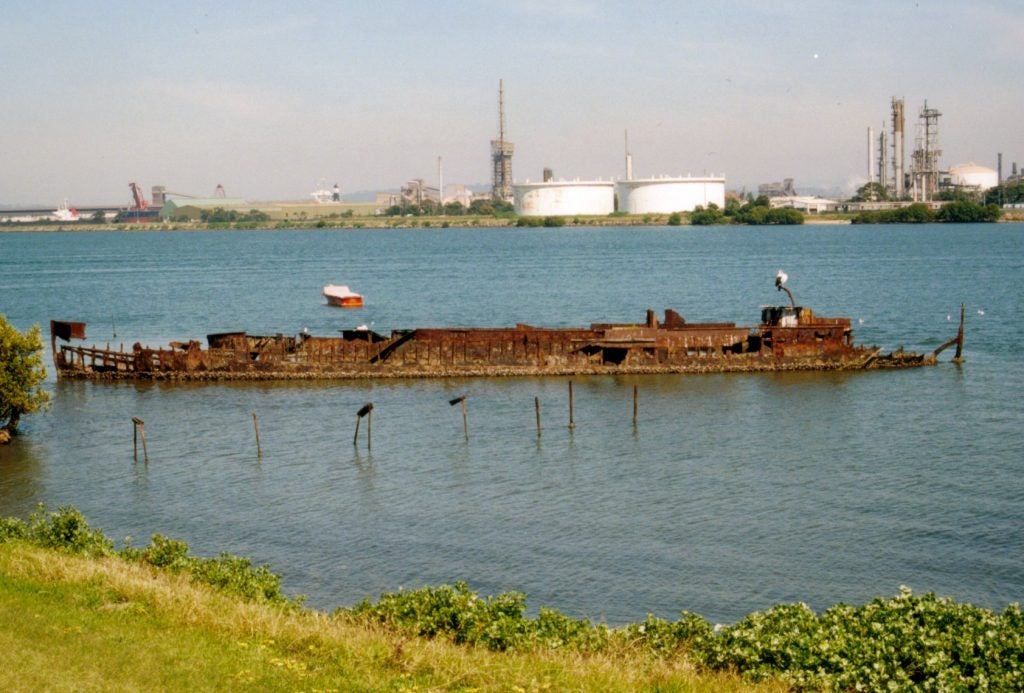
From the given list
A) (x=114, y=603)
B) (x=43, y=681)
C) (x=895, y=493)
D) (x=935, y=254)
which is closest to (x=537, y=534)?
(x=895, y=493)

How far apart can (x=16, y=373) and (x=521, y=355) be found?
76.2 feet

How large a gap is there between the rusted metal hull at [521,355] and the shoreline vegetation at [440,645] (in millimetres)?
36493

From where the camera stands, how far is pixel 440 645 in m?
17.9

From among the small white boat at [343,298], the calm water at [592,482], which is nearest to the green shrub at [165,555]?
the calm water at [592,482]

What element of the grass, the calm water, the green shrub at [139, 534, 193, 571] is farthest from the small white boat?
the grass

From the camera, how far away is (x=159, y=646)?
17.0 meters

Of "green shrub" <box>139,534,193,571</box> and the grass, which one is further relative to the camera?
"green shrub" <box>139,534,193,571</box>

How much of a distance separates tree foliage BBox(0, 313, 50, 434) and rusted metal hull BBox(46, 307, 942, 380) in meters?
13.8

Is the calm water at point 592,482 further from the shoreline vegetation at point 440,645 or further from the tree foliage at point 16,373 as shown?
the shoreline vegetation at point 440,645

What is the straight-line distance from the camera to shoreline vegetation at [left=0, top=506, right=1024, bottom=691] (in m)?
16.1

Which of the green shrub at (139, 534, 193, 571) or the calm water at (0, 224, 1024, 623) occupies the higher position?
the green shrub at (139, 534, 193, 571)

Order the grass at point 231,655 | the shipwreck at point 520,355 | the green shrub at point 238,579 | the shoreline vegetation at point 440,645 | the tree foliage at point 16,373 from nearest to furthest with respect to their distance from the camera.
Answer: the grass at point 231,655 → the shoreline vegetation at point 440,645 → the green shrub at point 238,579 → the tree foliage at point 16,373 → the shipwreck at point 520,355

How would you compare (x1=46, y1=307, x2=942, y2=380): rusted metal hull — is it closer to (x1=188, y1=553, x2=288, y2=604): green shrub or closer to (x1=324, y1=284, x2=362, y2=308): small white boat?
(x1=188, y1=553, x2=288, y2=604): green shrub

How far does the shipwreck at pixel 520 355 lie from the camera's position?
5716cm
